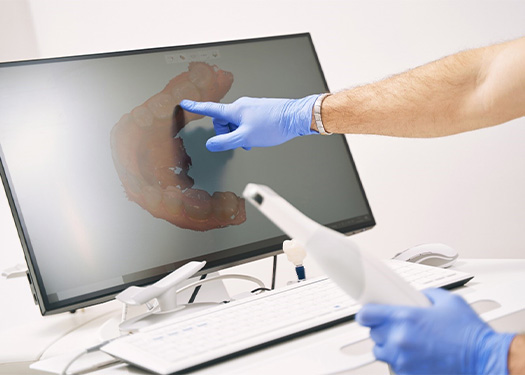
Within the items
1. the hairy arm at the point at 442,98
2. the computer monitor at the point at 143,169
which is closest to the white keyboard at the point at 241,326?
the computer monitor at the point at 143,169

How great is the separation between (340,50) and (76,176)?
1.25m

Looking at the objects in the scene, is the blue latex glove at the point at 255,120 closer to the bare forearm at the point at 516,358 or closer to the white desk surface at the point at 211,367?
the white desk surface at the point at 211,367

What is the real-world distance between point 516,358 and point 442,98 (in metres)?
0.65

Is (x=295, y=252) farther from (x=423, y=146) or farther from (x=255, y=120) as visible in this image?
(x=423, y=146)

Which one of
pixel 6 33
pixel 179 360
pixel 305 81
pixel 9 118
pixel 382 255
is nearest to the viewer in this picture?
pixel 179 360

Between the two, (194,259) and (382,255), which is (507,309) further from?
(382,255)

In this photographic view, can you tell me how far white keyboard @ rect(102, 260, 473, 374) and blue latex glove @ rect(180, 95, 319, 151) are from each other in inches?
15.5

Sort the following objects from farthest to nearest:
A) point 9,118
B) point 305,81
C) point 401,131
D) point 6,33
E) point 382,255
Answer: point 382,255 < point 6,33 < point 305,81 < point 401,131 < point 9,118

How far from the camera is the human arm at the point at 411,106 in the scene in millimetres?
1012

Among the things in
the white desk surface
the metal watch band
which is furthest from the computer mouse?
the metal watch band

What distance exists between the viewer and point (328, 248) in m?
0.57

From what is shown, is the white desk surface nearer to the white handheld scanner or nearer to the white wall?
the white handheld scanner

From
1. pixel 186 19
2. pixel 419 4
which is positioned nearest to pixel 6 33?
pixel 186 19

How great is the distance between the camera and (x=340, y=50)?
200cm
